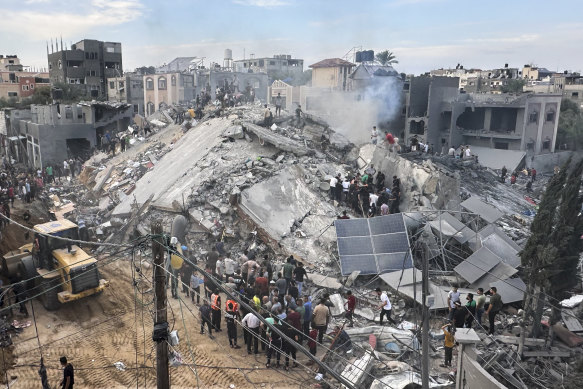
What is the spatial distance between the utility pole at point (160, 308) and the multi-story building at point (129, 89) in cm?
4955

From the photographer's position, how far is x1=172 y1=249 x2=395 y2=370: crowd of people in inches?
376

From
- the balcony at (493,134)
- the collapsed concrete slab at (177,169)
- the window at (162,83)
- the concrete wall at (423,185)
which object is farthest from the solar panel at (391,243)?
the window at (162,83)

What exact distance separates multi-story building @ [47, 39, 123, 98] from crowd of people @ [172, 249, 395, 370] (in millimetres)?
51166

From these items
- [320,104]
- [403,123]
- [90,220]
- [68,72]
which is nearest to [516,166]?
[403,123]

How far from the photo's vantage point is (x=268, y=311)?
8.52 metres

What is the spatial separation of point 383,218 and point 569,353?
18.5 ft

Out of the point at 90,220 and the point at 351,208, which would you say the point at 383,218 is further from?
the point at 90,220

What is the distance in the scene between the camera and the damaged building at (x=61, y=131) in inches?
1170

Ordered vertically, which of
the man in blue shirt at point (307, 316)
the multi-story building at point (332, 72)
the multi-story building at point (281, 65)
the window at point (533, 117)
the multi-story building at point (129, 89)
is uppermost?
the multi-story building at point (281, 65)

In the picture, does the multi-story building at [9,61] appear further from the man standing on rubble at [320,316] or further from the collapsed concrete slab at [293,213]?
the man standing on rubble at [320,316]

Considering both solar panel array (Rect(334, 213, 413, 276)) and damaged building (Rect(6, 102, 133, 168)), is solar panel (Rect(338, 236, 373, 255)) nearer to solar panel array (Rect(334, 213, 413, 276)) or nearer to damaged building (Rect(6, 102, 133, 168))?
solar panel array (Rect(334, 213, 413, 276))

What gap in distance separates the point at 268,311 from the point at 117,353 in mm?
3802

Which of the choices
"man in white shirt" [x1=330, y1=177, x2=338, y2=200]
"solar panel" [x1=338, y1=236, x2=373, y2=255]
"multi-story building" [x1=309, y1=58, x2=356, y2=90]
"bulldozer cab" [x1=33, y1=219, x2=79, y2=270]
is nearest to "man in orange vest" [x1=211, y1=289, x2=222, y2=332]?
"bulldozer cab" [x1=33, y1=219, x2=79, y2=270]

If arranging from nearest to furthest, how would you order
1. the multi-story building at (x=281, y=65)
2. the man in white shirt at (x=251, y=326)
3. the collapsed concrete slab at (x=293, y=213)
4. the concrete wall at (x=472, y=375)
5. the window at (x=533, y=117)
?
the concrete wall at (x=472, y=375) < the man in white shirt at (x=251, y=326) < the collapsed concrete slab at (x=293, y=213) < the window at (x=533, y=117) < the multi-story building at (x=281, y=65)
